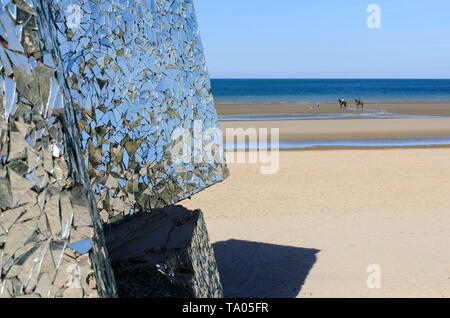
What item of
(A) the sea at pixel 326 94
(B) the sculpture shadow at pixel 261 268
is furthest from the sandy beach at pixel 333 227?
(A) the sea at pixel 326 94

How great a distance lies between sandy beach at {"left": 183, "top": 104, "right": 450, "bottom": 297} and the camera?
7.41 metres

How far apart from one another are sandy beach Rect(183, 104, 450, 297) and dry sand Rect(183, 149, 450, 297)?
0.6 inches

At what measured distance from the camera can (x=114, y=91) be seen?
485 centimetres

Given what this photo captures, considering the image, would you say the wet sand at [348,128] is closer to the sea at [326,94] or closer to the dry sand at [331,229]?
the dry sand at [331,229]

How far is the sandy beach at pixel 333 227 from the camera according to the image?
292 inches

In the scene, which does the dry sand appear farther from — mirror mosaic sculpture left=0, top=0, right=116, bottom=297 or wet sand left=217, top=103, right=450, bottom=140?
wet sand left=217, top=103, right=450, bottom=140

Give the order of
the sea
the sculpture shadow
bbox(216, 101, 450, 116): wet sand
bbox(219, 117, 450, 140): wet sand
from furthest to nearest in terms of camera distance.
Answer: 1. the sea
2. bbox(216, 101, 450, 116): wet sand
3. bbox(219, 117, 450, 140): wet sand
4. the sculpture shadow

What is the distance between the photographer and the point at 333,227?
984 cm

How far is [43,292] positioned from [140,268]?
1981mm

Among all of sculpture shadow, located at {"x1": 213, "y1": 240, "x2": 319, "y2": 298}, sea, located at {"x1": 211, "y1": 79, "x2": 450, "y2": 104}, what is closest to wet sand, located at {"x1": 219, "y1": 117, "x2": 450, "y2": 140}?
sculpture shadow, located at {"x1": 213, "y1": 240, "x2": 319, "y2": 298}

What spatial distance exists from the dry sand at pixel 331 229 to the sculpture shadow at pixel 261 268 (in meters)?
0.01

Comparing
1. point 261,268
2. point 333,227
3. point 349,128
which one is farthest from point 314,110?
point 261,268

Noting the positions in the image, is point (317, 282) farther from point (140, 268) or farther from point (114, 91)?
point (114, 91)

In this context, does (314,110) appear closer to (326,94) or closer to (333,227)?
(326,94)
